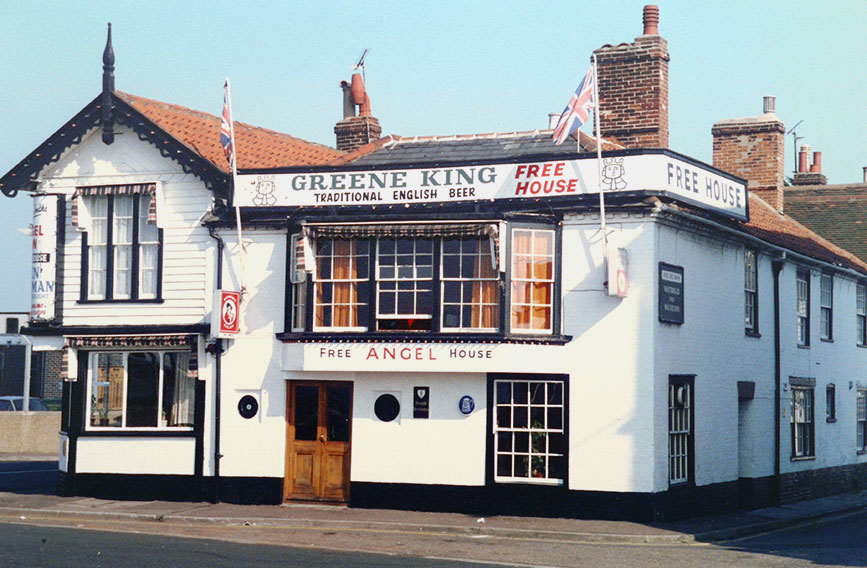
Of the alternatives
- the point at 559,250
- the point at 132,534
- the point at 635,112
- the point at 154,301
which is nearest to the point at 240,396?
the point at 154,301

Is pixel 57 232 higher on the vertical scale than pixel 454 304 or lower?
higher

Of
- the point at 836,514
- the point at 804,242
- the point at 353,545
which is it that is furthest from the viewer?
the point at 804,242

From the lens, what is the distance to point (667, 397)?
67.6 ft

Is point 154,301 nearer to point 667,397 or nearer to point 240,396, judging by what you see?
point 240,396

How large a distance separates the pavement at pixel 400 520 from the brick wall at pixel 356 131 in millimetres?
10172

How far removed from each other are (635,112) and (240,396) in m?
10.1

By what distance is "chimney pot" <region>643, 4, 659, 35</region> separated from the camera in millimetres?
24703

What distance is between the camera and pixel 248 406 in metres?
22.0

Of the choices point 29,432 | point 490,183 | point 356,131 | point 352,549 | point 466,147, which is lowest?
point 352,549

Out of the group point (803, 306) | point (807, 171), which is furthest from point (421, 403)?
point (807, 171)

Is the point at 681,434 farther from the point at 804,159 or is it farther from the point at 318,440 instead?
the point at 804,159

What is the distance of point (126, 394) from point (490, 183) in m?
8.35

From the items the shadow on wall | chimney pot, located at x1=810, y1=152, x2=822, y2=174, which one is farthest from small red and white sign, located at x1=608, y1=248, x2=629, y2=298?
chimney pot, located at x1=810, y1=152, x2=822, y2=174

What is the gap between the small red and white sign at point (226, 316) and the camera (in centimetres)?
2136
